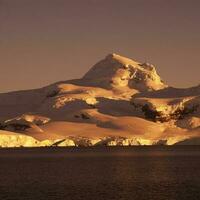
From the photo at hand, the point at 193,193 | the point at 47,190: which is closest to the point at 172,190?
the point at 193,193

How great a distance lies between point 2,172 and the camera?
423 ft

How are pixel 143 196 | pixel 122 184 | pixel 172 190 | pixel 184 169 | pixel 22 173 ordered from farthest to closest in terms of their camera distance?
pixel 184 169
pixel 22 173
pixel 122 184
pixel 172 190
pixel 143 196

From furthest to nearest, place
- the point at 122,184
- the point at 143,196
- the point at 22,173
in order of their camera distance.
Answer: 1. the point at 22,173
2. the point at 122,184
3. the point at 143,196

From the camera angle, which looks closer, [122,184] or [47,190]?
[47,190]

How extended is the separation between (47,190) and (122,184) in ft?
46.5

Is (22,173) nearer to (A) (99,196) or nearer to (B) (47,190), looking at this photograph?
(B) (47,190)

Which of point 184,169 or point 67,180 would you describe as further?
point 184,169

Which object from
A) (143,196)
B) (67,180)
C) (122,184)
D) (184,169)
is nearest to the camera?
(143,196)

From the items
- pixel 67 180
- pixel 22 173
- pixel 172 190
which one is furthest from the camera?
pixel 22 173

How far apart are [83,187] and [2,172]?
113 feet

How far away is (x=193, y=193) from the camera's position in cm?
8906

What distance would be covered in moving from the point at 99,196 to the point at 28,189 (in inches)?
514

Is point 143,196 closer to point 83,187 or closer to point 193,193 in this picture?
point 193,193

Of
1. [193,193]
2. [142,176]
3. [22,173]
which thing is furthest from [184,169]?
[193,193]
